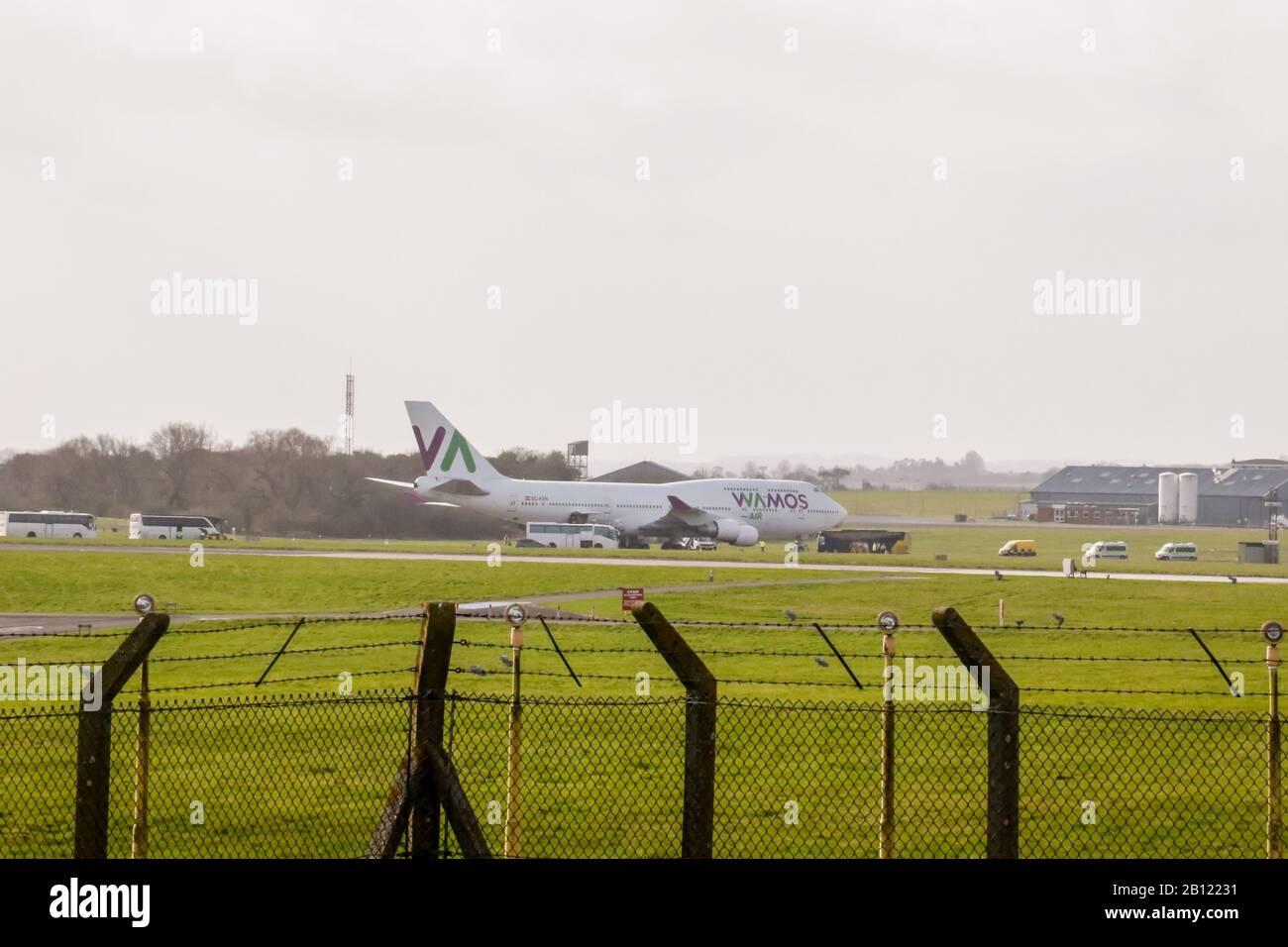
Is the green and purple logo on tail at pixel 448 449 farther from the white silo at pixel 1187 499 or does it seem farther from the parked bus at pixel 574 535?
the white silo at pixel 1187 499

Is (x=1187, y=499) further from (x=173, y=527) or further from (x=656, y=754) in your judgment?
(x=656, y=754)

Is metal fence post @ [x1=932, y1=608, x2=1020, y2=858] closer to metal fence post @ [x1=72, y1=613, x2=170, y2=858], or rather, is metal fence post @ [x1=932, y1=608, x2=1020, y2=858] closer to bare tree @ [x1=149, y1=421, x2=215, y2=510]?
metal fence post @ [x1=72, y1=613, x2=170, y2=858]

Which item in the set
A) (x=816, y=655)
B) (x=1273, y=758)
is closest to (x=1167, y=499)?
(x=816, y=655)

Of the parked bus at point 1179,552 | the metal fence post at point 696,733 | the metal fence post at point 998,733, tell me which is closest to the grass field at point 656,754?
the metal fence post at point 696,733

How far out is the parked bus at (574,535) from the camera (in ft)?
277

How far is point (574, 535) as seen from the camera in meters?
84.9

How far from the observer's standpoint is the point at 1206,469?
172250mm

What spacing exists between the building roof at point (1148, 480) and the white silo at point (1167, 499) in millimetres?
3753

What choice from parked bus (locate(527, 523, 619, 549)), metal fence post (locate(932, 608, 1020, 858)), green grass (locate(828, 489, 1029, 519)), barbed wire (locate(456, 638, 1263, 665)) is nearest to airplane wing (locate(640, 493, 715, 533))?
parked bus (locate(527, 523, 619, 549))

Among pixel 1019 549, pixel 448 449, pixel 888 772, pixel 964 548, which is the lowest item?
pixel 964 548

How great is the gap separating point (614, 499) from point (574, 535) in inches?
178

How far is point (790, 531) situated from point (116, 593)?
47524 mm
